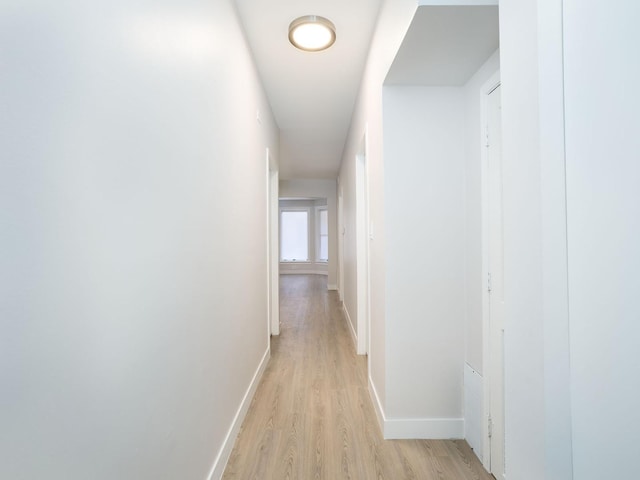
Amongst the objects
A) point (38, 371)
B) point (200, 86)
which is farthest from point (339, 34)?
point (38, 371)

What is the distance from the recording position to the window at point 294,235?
10.7 metres

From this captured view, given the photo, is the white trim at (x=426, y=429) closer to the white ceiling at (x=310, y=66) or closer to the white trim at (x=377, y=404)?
the white trim at (x=377, y=404)

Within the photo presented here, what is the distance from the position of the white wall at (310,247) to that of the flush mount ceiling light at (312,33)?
26.4ft

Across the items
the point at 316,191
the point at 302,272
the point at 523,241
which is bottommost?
the point at 302,272

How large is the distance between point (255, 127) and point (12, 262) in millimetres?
2380

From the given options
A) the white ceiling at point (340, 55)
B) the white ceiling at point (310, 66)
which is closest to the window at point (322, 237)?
the white ceiling at point (310, 66)

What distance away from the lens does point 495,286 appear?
167cm

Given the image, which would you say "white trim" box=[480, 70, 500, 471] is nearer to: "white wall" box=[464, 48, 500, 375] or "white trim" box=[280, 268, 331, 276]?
"white wall" box=[464, 48, 500, 375]

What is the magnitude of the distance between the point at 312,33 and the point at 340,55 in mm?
433

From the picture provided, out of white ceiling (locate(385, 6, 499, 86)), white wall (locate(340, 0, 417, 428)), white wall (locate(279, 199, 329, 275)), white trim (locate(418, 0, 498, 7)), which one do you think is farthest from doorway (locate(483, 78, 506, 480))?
white wall (locate(279, 199, 329, 275))

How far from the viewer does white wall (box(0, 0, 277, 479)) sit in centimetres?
56

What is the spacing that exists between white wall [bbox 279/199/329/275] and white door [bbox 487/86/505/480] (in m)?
8.76

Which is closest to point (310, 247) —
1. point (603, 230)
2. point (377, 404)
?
point (377, 404)

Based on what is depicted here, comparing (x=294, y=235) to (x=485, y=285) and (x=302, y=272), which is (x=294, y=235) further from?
(x=485, y=285)
